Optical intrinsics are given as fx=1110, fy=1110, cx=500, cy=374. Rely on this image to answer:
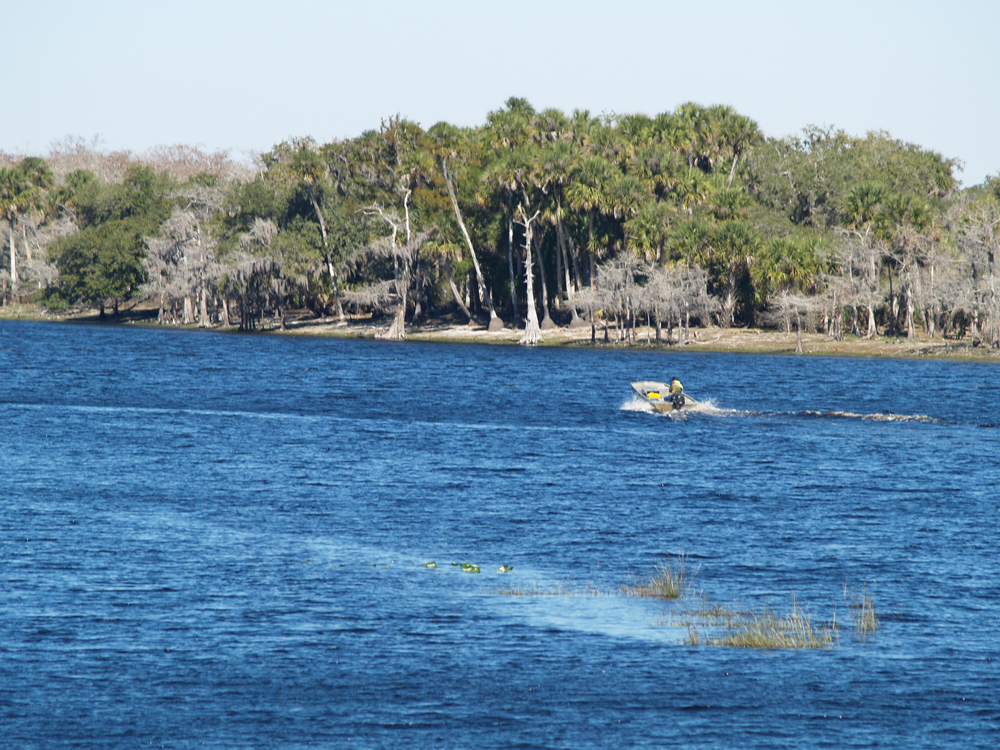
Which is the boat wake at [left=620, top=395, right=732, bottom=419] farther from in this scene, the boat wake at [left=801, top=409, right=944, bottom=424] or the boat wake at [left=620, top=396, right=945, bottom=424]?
the boat wake at [left=801, top=409, right=944, bottom=424]

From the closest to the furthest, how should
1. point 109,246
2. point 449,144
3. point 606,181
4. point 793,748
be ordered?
point 793,748, point 606,181, point 449,144, point 109,246

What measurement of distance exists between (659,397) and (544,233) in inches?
2058

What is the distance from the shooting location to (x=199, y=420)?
47688mm

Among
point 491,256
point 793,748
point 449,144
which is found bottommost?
point 793,748

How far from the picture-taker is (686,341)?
9231 cm

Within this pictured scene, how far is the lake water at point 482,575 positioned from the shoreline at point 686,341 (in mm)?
35101

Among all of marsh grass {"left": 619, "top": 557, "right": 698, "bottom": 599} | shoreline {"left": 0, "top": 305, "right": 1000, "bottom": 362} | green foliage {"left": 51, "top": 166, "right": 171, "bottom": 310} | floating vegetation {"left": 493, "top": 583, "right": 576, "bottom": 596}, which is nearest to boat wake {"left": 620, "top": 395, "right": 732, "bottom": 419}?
marsh grass {"left": 619, "top": 557, "right": 698, "bottom": 599}

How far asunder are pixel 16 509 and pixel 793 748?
67.4 feet

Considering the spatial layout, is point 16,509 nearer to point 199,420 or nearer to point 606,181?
point 199,420

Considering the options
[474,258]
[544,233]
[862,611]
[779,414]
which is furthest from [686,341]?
[862,611]

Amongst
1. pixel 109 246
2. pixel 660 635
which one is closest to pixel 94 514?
pixel 660 635

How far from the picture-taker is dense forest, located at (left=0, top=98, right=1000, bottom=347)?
289ft

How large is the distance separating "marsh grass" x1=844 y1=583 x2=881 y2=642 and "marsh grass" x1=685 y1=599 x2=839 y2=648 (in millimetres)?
429

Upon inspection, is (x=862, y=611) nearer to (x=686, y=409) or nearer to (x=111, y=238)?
(x=686, y=409)
